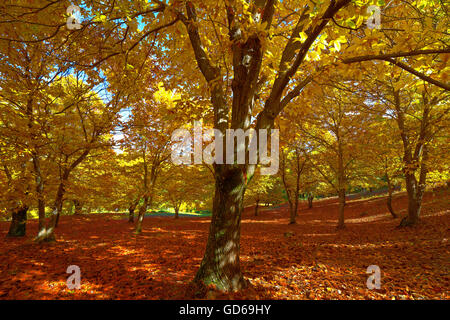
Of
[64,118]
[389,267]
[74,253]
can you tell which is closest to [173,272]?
[74,253]

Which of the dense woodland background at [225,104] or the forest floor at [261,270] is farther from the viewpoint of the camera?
the forest floor at [261,270]

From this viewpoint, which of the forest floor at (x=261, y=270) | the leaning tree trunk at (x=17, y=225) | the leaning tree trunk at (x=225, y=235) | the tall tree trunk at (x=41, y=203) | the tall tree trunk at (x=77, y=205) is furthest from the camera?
the tall tree trunk at (x=77, y=205)

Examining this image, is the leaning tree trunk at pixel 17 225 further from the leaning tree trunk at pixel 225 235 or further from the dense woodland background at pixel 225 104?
the leaning tree trunk at pixel 225 235

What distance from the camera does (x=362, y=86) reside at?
7.47 m

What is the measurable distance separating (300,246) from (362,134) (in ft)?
24.6

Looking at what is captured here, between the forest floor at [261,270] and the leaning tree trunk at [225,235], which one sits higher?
the leaning tree trunk at [225,235]

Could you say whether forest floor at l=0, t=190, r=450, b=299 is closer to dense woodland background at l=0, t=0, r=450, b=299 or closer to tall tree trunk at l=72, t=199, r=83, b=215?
dense woodland background at l=0, t=0, r=450, b=299

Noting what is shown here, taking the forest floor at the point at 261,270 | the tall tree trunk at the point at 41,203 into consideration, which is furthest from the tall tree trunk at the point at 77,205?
the forest floor at the point at 261,270

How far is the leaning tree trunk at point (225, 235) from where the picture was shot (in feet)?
10.7

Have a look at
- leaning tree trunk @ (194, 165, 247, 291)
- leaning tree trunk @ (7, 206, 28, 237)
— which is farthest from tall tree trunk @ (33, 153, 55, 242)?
leaning tree trunk @ (194, 165, 247, 291)

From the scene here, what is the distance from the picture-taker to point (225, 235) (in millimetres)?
3322

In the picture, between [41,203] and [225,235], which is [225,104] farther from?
[41,203]

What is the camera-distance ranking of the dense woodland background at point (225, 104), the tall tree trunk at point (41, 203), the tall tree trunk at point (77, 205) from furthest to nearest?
1. the tall tree trunk at point (77, 205)
2. the tall tree trunk at point (41, 203)
3. the dense woodland background at point (225, 104)
